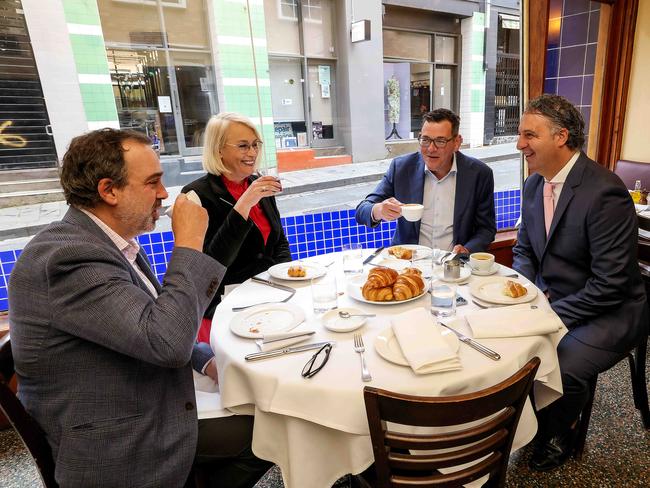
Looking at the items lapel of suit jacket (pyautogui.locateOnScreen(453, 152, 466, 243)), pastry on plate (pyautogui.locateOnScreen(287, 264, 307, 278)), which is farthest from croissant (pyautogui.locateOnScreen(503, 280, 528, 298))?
lapel of suit jacket (pyautogui.locateOnScreen(453, 152, 466, 243))

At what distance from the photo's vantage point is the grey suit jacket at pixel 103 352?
93 cm

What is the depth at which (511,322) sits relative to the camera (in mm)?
1245

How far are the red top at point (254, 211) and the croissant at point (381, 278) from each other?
884 millimetres

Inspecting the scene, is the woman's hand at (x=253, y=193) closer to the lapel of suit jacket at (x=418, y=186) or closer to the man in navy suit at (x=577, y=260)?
the lapel of suit jacket at (x=418, y=186)

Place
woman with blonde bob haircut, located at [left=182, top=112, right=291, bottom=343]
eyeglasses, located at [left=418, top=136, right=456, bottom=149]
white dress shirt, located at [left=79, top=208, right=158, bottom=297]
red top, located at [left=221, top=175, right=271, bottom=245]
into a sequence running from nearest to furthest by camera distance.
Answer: white dress shirt, located at [left=79, top=208, right=158, bottom=297] < woman with blonde bob haircut, located at [left=182, top=112, right=291, bottom=343] < red top, located at [left=221, top=175, right=271, bottom=245] < eyeglasses, located at [left=418, top=136, right=456, bottom=149]

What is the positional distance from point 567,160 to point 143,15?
365cm

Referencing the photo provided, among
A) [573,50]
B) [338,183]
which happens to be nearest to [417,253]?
[338,183]

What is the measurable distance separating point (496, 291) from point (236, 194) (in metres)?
1.46

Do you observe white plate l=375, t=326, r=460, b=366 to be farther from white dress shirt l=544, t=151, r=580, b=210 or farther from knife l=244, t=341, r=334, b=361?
white dress shirt l=544, t=151, r=580, b=210

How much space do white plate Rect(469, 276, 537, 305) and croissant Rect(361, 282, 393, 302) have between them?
33 cm

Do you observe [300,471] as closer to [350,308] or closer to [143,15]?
[350,308]

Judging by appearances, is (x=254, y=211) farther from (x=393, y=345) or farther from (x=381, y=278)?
(x=393, y=345)

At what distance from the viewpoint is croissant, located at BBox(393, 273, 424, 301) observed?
4.82 feet

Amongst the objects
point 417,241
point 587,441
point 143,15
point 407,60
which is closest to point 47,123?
point 143,15
